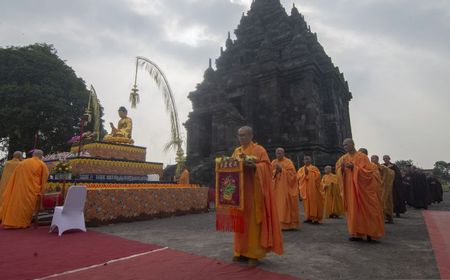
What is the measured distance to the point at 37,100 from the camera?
22500 millimetres

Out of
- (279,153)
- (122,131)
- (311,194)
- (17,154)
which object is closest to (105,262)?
(279,153)

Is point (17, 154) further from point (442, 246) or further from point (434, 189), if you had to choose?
point (434, 189)

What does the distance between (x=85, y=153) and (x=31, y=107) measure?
1581 centimetres

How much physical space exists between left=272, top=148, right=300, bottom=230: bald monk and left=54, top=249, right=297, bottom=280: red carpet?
10.6ft

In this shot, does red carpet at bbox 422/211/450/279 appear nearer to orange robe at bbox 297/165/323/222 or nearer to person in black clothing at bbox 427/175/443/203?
orange robe at bbox 297/165/323/222

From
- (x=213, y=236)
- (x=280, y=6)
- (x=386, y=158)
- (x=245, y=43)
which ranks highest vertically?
(x=280, y=6)

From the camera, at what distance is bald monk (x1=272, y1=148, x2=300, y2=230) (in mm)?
7164

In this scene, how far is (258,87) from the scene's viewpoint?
22.8m

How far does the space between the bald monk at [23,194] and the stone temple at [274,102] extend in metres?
11.3

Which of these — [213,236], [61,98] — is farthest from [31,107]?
[213,236]

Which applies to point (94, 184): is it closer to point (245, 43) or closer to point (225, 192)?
point (225, 192)

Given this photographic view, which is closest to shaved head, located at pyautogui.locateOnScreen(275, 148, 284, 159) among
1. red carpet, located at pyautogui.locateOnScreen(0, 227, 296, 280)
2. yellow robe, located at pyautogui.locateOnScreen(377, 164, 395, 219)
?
yellow robe, located at pyautogui.locateOnScreen(377, 164, 395, 219)

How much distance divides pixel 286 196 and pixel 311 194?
172cm

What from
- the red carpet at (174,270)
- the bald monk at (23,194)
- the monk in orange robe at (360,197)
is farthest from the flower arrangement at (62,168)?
the monk in orange robe at (360,197)
